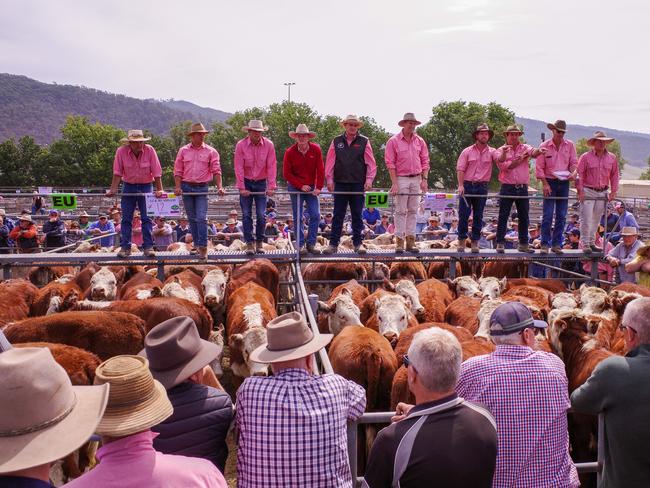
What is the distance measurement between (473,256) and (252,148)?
154 inches

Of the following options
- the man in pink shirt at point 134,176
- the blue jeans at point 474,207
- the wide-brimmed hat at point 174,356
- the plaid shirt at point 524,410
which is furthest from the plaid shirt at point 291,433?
the blue jeans at point 474,207

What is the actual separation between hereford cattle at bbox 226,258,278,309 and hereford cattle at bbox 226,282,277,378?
48 centimetres

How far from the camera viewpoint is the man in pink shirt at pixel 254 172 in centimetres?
877

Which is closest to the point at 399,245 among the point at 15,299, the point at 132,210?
the point at 132,210

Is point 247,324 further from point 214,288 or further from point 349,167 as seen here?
point 349,167

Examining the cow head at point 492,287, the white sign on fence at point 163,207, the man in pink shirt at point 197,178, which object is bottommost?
the cow head at point 492,287

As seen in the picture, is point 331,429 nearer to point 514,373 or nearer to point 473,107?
point 514,373

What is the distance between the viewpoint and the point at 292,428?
2785 millimetres

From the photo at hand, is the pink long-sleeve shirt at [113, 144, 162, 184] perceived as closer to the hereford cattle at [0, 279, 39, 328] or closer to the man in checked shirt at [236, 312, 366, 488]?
the hereford cattle at [0, 279, 39, 328]

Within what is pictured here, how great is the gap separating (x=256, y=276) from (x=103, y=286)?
8.07 ft

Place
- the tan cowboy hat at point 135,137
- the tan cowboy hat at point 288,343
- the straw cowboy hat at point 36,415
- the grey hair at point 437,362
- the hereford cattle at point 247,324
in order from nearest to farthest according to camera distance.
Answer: the straw cowboy hat at point 36,415 < the grey hair at point 437,362 < the tan cowboy hat at point 288,343 < the hereford cattle at point 247,324 < the tan cowboy hat at point 135,137

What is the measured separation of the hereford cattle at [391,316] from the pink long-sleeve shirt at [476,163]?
2826mm

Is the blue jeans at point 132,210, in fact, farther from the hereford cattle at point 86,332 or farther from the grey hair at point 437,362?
the grey hair at point 437,362

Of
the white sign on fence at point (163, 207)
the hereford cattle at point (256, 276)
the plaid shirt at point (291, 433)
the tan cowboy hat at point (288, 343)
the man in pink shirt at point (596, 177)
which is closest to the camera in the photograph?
the plaid shirt at point (291, 433)
